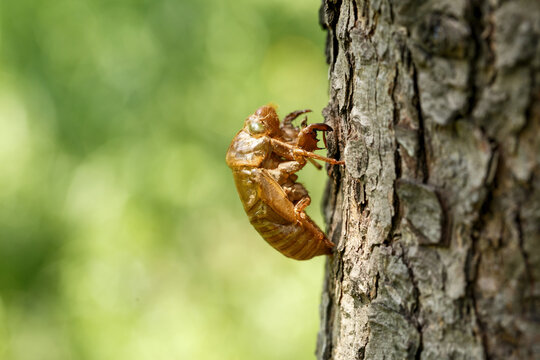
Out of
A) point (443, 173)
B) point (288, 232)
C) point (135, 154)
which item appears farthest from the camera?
point (135, 154)

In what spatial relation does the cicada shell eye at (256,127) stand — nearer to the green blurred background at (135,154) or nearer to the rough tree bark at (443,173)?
the rough tree bark at (443,173)

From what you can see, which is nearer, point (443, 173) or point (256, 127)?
point (443, 173)

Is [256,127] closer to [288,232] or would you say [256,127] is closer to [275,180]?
[275,180]

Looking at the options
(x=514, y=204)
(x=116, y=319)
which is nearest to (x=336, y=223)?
(x=514, y=204)

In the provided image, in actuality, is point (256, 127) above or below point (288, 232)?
above

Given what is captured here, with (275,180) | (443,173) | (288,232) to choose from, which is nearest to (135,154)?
(275,180)

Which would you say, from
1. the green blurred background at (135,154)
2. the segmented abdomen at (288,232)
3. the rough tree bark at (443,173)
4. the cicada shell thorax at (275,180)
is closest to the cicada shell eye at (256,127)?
the cicada shell thorax at (275,180)

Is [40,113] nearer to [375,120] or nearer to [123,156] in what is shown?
[123,156]
